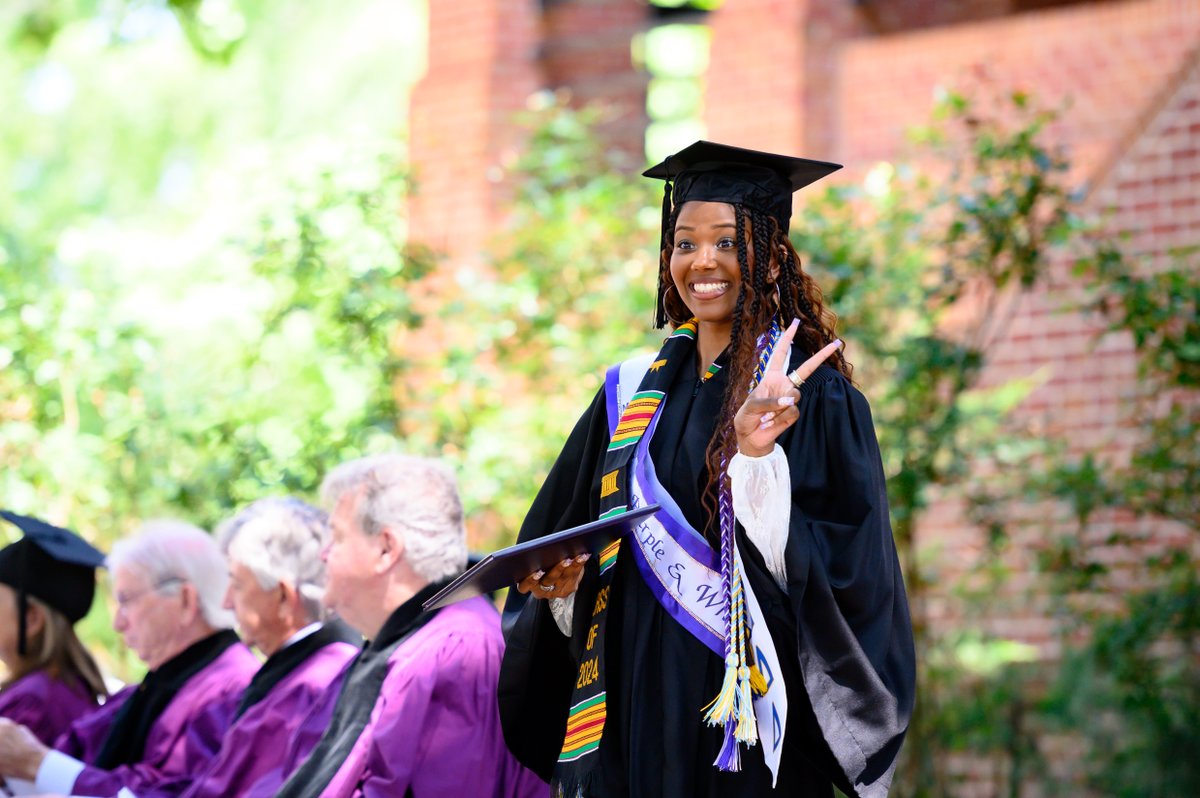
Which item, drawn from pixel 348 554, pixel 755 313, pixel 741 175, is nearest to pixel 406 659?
pixel 348 554

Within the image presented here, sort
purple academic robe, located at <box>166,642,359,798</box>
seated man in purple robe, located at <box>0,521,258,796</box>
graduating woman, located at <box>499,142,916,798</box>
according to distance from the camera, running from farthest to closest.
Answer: seated man in purple robe, located at <box>0,521,258,796</box> < purple academic robe, located at <box>166,642,359,798</box> < graduating woman, located at <box>499,142,916,798</box>

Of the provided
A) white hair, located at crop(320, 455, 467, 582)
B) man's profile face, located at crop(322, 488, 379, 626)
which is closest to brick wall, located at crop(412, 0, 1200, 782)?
white hair, located at crop(320, 455, 467, 582)

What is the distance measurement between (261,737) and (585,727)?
223cm

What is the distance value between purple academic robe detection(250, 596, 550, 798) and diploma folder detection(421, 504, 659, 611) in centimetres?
123

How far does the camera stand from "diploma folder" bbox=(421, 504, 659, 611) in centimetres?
298

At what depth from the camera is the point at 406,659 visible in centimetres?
456

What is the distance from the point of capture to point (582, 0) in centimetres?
1106

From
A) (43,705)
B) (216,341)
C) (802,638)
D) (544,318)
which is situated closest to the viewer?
(802,638)

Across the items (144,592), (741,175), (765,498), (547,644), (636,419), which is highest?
(741,175)

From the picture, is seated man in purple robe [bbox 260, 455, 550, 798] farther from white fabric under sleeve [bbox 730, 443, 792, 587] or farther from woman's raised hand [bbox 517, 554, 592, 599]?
white fabric under sleeve [bbox 730, 443, 792, 587]

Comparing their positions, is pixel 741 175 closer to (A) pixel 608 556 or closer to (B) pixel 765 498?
(B) pixel 765 498

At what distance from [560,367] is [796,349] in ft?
14.4

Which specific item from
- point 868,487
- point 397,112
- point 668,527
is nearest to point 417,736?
point 668,527

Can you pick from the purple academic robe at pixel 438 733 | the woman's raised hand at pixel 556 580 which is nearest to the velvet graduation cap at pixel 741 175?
the woman's raised hand at pixel 556 580
